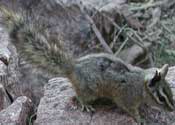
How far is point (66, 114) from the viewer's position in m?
3.87

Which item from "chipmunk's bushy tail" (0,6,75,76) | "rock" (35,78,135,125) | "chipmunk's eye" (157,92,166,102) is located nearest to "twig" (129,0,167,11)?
"rock" (35,78,135,125)

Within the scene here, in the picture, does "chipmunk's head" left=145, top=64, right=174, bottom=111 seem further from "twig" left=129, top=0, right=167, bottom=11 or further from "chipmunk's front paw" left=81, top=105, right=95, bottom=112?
"twig" left=129, top=0, right=167, bottom=11

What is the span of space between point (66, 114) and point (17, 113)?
1.26ft

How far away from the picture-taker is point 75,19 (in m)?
6.58

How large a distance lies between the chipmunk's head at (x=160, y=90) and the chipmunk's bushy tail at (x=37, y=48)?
2.05 feet

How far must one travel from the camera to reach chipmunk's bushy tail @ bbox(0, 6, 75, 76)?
378cm

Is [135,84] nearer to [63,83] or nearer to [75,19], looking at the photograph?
[63,83]

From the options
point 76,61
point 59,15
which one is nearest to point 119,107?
point 76,61

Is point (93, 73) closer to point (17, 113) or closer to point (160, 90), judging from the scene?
point (160, 90)

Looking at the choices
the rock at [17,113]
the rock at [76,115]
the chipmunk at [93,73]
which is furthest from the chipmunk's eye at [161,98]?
the rock at [17,113]

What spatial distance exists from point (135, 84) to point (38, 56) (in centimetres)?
78

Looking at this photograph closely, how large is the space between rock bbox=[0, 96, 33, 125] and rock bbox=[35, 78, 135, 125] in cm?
11

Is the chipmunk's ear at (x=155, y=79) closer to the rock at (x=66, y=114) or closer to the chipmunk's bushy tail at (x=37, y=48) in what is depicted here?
the rock at (x=66, y=114)

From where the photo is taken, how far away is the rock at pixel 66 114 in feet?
12.5
